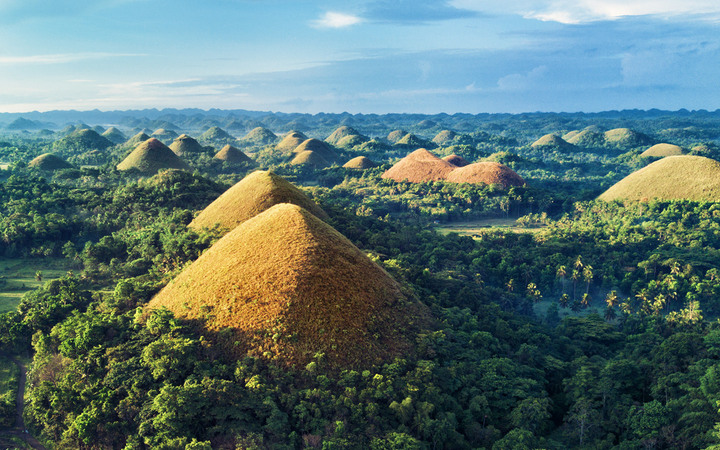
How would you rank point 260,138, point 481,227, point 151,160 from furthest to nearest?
point 260,138
point 151,160
point 481,227

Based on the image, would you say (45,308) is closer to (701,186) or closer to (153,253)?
(153,253)

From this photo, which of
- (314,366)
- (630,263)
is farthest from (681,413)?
(630,263)

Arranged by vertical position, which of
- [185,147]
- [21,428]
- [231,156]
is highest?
[185,147]

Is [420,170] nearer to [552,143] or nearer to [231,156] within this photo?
[231,156]

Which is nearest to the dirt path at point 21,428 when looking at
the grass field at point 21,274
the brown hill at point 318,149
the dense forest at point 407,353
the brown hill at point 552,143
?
the dense forest at point 407,353

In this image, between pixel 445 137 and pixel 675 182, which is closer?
pixel 675 182

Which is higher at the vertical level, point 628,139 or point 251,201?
point 628,139

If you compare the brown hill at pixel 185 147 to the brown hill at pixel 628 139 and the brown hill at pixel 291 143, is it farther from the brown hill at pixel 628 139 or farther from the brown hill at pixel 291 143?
the brown hill at pixel 628 139

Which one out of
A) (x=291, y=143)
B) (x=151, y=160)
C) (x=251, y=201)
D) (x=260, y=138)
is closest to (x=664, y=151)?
(x=291, y=143)
